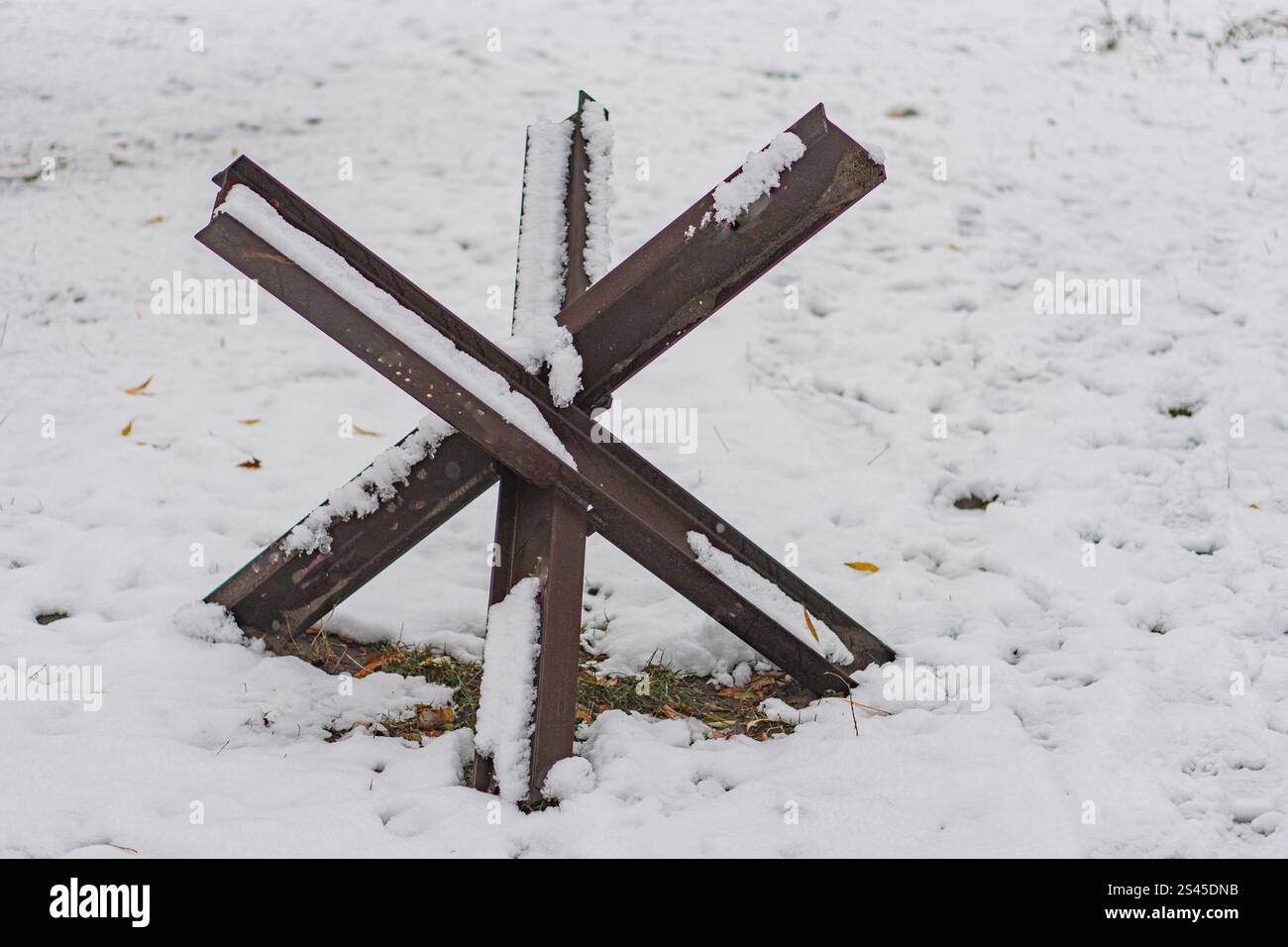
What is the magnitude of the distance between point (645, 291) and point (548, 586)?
66 centimetres

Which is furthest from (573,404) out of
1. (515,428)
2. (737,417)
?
(737,417)

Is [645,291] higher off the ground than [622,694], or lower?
higher

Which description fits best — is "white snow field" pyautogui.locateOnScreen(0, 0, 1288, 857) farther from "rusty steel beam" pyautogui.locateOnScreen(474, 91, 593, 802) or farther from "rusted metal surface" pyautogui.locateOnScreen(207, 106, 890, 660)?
"rusted metal surface" pyautogui.locateOnScreen(207, 106, 890, 660)

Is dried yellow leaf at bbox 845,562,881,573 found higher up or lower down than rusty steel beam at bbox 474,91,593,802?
higher up

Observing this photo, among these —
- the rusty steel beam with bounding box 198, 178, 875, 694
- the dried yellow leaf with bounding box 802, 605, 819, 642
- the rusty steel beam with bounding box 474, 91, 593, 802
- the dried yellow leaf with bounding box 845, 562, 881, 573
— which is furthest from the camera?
the dried yellow leaf with bounding box 845, 562, 881, 573

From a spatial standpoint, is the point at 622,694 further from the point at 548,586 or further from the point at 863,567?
the point at 863,567

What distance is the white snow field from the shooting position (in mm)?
2064

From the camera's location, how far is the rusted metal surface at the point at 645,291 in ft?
6.57

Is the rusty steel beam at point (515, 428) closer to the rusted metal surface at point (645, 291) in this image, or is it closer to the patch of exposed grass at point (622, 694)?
the rusted metal surface at point (645, 291)

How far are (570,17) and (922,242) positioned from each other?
393 cm

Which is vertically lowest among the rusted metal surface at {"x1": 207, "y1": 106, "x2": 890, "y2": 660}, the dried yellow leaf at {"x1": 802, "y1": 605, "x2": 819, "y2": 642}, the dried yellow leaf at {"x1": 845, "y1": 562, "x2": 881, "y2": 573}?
the dried yellow leaf at {"x1": 802, "y1": 605, "x2": 819, "y2": 642}

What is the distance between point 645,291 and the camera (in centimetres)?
207

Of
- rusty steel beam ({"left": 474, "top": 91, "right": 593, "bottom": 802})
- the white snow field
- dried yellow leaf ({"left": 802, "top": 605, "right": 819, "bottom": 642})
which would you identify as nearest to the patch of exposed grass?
the white snow field

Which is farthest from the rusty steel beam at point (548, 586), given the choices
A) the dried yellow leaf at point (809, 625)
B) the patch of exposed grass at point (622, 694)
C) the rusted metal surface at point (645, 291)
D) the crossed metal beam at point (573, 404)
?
the dried yellow leaf at point (809, 625)
